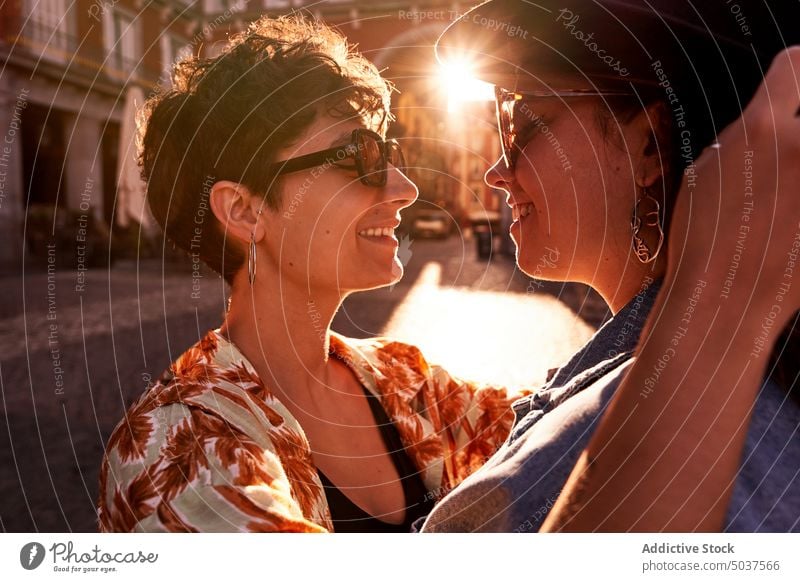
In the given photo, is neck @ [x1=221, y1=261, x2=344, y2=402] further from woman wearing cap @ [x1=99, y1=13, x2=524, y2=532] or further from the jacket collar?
the jacket collar

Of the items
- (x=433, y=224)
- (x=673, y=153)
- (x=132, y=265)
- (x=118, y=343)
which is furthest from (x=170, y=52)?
(x=433, y=224)

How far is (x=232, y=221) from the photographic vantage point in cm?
157

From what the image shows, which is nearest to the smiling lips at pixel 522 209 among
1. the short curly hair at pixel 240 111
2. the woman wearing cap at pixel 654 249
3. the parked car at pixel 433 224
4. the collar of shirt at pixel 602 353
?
the woman wearing cap at pixel 654 249

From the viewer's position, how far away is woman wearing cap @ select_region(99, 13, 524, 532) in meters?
1.51

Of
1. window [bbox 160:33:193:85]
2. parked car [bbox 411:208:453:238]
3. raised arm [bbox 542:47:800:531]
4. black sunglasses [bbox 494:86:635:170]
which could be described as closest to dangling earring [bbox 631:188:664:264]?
black sunglasses [bbox 494:86:635:170]

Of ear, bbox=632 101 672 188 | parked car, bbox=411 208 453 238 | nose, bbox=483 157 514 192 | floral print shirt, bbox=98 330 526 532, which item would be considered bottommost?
floral print shirt, bbox=98 330 526 532

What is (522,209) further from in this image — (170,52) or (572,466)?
(170,52)

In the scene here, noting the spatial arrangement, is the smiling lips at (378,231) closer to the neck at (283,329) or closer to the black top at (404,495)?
the neck at (283,329)

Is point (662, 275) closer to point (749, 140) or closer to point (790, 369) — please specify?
point (790, 369)

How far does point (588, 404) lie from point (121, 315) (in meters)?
7.34

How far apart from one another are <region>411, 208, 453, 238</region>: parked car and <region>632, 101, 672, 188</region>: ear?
13.1 m

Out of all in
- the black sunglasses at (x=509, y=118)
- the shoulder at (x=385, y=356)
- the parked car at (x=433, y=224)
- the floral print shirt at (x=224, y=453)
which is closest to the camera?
the floral print shirt at (x=224, y=453)

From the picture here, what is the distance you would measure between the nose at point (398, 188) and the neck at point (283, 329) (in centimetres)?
25

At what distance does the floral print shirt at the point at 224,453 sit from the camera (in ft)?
3.51
